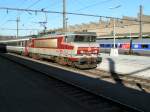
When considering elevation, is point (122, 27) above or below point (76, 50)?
above

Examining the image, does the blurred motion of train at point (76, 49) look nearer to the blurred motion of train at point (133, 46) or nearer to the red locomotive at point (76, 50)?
the red locomotive at point (76, 50)

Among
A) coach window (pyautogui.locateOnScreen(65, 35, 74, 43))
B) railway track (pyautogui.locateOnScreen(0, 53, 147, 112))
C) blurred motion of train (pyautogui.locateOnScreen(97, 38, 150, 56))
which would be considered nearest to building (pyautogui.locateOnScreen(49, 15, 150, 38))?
blurred motion of train (pyautogui.locateOnScreen(97, 38, 150, 56))

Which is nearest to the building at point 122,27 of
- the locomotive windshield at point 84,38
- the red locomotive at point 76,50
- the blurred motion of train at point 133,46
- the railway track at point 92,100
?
the blurred motion of train at point 133,46

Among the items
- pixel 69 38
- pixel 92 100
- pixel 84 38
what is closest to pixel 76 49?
pixel 69 38

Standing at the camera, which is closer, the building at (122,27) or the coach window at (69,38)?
the coach window at (69,38)

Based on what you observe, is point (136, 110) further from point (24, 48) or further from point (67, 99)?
point (24, 48)

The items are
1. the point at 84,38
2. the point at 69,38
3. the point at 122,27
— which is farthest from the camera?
the point at 122,27

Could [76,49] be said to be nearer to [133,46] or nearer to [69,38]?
[69,38]

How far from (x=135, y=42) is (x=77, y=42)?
26.4m

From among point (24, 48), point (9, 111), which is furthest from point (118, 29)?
Answer: point (9, 111)

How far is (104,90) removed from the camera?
599 inches

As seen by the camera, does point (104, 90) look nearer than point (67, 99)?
No

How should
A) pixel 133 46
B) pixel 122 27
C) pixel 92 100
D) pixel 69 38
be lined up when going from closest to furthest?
pixel 92 100, pixel 69 38, pixel 133 46, pixel 122 27

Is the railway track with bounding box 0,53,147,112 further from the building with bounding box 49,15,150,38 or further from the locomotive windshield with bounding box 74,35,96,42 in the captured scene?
the building with bounding box 49,15,150,38
